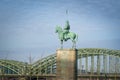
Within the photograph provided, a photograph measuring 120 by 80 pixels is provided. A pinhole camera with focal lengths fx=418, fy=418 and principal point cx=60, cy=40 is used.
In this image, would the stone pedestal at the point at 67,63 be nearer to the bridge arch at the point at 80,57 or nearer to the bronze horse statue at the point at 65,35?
the bronze horse statue at the point at 65,35

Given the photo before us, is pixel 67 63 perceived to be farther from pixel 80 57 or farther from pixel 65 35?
pixel 80 57

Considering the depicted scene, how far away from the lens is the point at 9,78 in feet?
377

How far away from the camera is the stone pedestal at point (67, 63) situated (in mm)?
52500

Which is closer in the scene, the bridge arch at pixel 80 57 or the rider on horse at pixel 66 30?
the rider on horse at pixel 66 30

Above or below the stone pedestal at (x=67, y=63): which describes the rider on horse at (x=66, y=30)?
above

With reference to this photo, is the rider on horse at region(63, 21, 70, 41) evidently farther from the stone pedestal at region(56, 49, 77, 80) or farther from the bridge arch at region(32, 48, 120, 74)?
the bridge arch at region(32, 48, 120, 74)

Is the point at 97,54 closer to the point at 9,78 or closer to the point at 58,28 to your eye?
the point at 9,78

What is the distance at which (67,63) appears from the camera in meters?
52.7

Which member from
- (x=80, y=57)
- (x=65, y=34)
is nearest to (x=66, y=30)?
(x=65, y=34)

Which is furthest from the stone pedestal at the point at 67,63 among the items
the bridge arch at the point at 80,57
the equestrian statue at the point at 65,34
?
the bridge arch at the point at 80,57

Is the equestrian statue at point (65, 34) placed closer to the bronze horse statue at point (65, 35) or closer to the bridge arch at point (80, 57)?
the bronze horse statue at point (65, 35)

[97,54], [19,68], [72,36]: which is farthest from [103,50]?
[72,36]

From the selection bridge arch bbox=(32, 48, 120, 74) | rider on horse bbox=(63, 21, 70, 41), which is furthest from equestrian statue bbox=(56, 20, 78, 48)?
bridge arch bbox=(32, 48, 120, 74)

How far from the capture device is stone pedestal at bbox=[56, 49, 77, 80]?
52.5 meters
